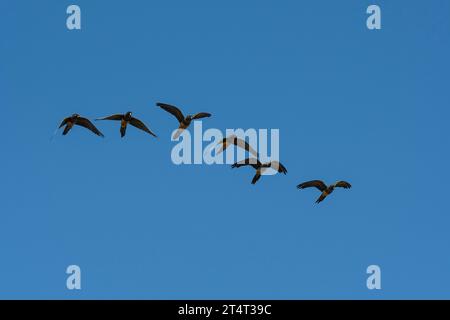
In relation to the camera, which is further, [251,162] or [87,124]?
[251,162]

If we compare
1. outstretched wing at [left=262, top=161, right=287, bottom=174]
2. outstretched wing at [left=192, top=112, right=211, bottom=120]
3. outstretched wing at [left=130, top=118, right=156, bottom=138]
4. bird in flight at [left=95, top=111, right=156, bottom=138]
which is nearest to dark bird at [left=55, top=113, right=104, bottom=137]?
bird in flight at [left=95, top=111, right=156, bottom=138]

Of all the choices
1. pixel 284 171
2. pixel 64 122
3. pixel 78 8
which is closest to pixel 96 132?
pixel 64 122

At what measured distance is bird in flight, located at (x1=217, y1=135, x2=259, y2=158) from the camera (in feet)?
136

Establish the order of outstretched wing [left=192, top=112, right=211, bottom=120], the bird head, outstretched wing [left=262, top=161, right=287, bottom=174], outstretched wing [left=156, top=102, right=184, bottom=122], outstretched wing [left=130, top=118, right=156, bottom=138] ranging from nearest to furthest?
1. outstretched wing [left=192, top=112, right=211, bottom=120]
2. outstretched wing [left=156, top=102, right=184, bottom=122]
3. the bird head
4. outstretched wing [left=130, top=118, right=156, bottom=138]
5. outstretched wing [left=262, top=161, right=287, bottom=174]

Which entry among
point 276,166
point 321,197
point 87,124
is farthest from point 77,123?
point 321,197

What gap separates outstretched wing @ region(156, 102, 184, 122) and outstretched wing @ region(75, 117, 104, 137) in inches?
121

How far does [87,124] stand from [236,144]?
686cm

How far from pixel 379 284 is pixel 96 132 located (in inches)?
561

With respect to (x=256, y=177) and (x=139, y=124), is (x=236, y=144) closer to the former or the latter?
(x=256, y=177)

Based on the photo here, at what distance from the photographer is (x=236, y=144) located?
42000 mm

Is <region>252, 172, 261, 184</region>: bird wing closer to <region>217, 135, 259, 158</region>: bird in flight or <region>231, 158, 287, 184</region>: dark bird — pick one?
<region>231, 158, 287, 184</region>: dark bird

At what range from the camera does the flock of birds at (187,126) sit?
3988 centimetres

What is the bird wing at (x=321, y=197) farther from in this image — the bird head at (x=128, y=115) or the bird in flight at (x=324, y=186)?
the bird head at (x=128, y=115)

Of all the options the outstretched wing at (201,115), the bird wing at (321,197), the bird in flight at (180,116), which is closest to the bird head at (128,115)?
the bird in flight at (180,116)
